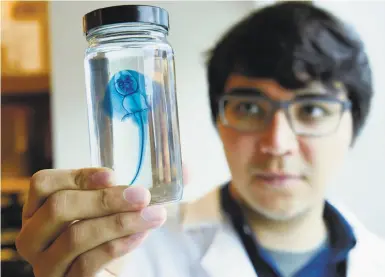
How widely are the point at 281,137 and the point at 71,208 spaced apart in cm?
29

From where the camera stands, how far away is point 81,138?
0.78 meters

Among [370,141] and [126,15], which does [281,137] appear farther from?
[126,15]

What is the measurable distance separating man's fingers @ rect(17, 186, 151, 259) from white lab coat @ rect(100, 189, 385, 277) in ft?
0.47

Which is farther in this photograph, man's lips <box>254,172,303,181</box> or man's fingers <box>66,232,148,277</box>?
man's lips <box>254,172,303,181</box>

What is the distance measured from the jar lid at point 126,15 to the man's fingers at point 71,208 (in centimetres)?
15

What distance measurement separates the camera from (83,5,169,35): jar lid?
1.26 feet

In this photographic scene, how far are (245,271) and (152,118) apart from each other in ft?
0.99

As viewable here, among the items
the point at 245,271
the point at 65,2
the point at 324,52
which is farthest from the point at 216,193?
the point at 65,2

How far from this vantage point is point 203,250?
629 mm

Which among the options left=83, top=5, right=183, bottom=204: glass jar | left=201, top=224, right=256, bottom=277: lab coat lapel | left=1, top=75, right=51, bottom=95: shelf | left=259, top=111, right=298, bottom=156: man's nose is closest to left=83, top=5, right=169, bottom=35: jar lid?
left=83, top=5, right=183, bottom=204: glass jar

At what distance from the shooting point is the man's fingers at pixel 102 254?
42 centimetres

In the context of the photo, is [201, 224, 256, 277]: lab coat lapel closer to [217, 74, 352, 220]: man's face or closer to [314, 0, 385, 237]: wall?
[217, 74, 352, 220]: man's face

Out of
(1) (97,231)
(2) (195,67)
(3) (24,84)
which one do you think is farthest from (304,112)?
(3) (24,84)

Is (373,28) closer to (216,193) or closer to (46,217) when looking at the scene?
(216,193)
